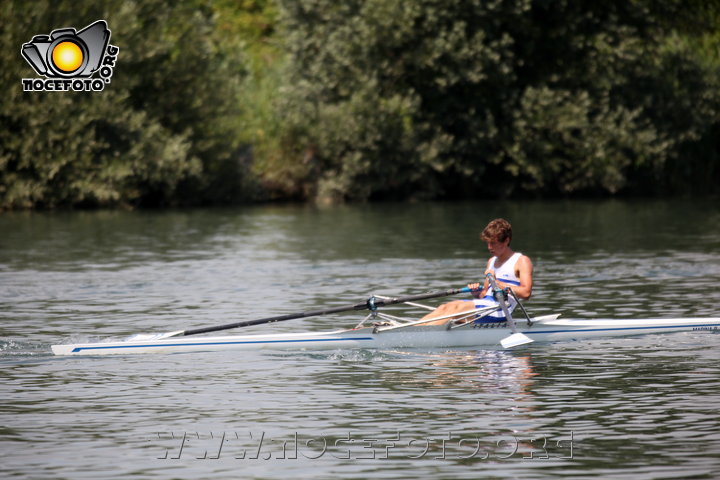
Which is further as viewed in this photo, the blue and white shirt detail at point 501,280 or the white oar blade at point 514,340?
the blue and white shirt detail at point 501,280

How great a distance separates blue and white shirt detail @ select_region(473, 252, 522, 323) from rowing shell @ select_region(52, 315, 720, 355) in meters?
0.10

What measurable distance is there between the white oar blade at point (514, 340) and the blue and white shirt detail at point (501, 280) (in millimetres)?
352

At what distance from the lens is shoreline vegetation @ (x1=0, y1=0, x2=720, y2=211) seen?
154ft

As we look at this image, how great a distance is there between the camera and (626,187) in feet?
185

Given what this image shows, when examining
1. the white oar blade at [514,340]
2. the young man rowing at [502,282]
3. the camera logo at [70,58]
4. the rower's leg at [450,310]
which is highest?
the camera logo at [70,58]

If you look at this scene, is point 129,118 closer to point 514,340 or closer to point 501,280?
point 501,280

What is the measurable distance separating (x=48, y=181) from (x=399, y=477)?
3977cm

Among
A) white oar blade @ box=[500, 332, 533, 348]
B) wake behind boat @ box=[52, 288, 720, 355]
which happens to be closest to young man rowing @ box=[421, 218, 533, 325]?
wake behind boat @ box=[52, 288, 720, 355]

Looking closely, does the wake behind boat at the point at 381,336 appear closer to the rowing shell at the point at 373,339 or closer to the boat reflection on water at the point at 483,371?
the rowing shell at the point at 373,339

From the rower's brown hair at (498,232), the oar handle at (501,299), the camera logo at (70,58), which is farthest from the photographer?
the camera logo at (70,58)

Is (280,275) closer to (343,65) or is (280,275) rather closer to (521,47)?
(343,65)

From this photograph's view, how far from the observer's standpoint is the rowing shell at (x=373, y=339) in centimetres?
1463

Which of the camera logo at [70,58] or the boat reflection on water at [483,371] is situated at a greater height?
the camera logo at [70,58]

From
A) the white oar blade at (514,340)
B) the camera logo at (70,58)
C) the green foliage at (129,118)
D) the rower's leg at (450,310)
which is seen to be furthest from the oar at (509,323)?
the camera logo at (70,58)
